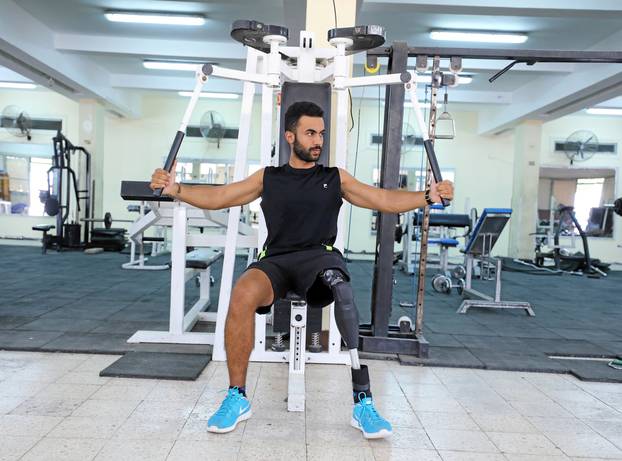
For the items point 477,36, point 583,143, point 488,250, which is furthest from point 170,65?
point 583,143

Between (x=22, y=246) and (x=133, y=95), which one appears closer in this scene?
(x=22, y=246)

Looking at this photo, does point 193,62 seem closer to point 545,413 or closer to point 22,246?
point 22,246

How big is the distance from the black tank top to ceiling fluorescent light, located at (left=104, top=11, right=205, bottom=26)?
4.77 metres

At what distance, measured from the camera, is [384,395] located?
2338mm

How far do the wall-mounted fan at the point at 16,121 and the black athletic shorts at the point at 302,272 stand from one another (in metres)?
8.99

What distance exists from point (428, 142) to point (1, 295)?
12.1ft

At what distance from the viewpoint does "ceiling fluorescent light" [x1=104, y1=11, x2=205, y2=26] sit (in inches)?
241

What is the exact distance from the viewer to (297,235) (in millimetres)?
2064

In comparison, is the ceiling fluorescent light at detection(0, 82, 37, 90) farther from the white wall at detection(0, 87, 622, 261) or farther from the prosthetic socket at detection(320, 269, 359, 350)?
the prosthetic socket at detection(320, 269, 359, 350)

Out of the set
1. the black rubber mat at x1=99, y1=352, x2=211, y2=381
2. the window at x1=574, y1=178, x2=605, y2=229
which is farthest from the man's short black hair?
the window at x1=574, y1=178, x2=605, y2=229

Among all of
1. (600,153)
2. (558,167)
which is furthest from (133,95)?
(600,153)

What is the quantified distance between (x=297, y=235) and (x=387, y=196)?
38cm

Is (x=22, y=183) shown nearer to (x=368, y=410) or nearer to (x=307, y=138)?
(x=307, y=138)

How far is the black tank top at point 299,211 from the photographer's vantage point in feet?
6.75
